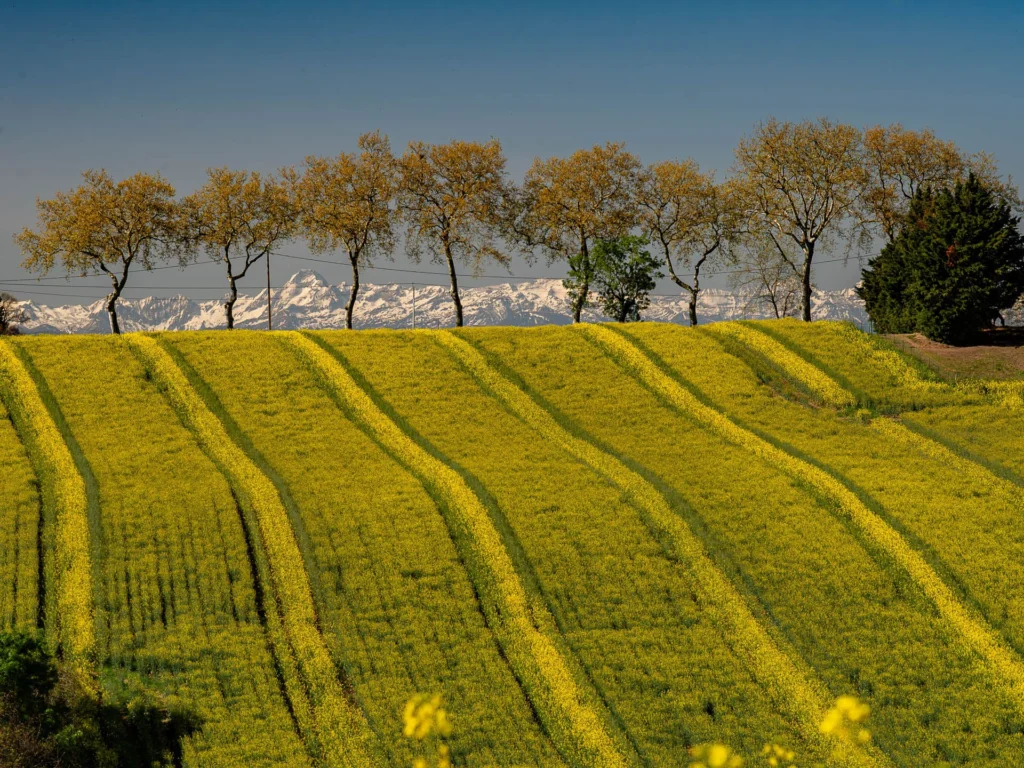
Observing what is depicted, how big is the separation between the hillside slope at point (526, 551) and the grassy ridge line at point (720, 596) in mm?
156

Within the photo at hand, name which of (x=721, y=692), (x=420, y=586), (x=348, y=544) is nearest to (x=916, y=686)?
(x=721, y=692)

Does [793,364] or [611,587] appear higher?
[793,364]

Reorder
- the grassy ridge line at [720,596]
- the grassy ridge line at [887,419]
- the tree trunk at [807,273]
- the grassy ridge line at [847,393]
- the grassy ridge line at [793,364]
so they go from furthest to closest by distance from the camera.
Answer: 1. the tree trunk at [807,273]
2. the grassy ridge line at [793,364]
3. the grassy ridge line at [847,393]
4. the grassy ridge line at [887,419]
5. the grassy ridge line at [720,596]

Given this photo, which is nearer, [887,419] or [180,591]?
[180,591]

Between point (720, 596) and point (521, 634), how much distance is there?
27.2 feet

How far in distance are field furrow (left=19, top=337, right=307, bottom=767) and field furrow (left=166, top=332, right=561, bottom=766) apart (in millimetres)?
3025

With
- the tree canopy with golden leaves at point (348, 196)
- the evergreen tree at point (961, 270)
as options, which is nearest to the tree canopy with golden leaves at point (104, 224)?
the tree canopy with golden leaves at point (348, 196)

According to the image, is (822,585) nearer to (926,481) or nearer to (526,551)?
(526,551)

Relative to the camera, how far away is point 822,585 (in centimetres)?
3862

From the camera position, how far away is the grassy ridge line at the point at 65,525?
110 ft

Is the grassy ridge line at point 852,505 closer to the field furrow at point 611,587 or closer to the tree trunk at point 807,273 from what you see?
the field furrow at point 611,587

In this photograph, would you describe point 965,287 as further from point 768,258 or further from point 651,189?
point 768,258

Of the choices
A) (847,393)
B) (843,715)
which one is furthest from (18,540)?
(847,393)

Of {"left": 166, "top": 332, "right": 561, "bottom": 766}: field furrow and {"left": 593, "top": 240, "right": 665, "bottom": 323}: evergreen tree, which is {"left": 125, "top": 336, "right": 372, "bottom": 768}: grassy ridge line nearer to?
{"left": 166, "top": 332, "right": 561, "bottom": 766}: field furrow
